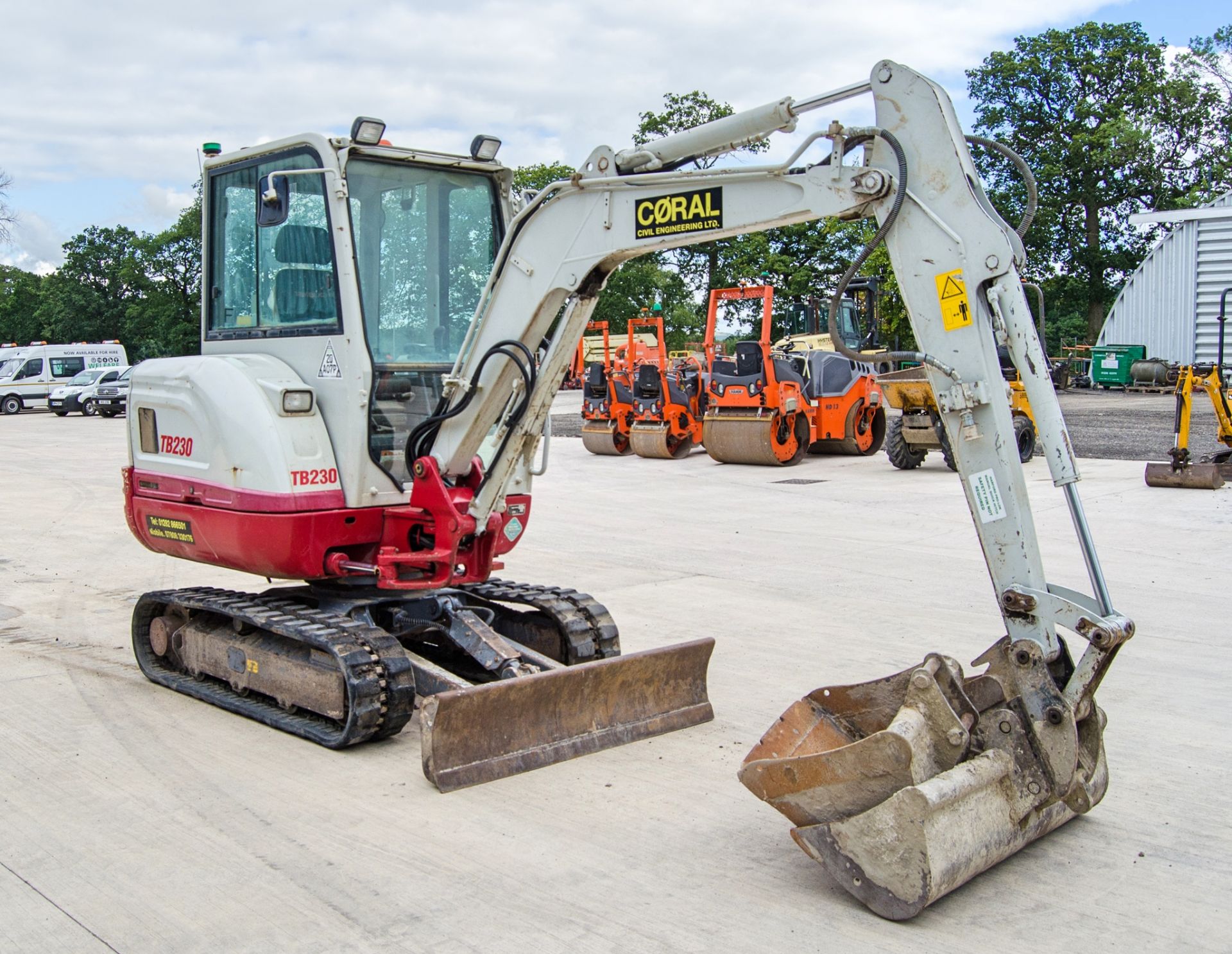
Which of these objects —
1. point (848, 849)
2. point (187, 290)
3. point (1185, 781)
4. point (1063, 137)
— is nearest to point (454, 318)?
point (848, 849)

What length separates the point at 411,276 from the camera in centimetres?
602

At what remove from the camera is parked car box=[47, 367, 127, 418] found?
111 feet

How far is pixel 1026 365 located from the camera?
4.23m

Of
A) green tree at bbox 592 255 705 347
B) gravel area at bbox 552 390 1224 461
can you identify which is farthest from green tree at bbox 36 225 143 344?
gravel area at bbox 552 390 1224 461

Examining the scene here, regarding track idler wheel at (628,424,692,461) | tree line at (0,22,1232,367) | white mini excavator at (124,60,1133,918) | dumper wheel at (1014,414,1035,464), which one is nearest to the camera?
white mini excavator at (124,60,1133,918)

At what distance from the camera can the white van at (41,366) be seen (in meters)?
36.9

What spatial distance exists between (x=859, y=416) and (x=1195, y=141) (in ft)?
120

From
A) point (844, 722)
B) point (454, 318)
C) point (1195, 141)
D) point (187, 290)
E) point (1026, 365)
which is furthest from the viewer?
point (187, 290)

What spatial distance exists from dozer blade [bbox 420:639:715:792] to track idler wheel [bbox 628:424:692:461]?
13.5m

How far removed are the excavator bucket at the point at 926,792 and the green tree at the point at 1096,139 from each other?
45.8m

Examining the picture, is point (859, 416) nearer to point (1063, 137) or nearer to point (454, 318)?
point (454, 318)

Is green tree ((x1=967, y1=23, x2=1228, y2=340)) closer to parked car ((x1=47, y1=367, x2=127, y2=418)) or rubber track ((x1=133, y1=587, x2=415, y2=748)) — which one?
parked car ((x1=47, y1=367, x2=127, y2=418))

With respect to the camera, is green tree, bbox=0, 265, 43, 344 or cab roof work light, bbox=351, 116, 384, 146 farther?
green tree, bbox=0, 265, 43, 344

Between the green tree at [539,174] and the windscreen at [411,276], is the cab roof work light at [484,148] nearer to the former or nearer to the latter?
the windscreen at [411,276]
